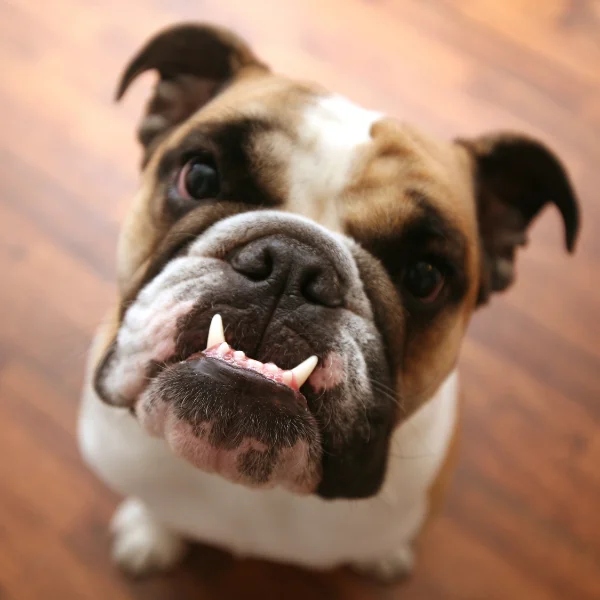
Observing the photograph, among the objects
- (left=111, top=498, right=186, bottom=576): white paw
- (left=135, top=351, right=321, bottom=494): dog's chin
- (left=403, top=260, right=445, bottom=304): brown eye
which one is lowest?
(left=111, top=498, right=186, bottom=576): white paw

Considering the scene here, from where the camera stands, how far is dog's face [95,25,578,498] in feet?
3.77

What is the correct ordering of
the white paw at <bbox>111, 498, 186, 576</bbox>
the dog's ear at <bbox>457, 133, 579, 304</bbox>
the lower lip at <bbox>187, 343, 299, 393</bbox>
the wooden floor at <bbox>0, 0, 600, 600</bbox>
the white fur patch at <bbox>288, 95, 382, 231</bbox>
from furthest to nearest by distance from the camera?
the wooden floor at <bbox>0, 0, 600, 600</bbox> → the white paw at <bbox>111, 498, 186, 576</bbox> → the dog's ear at <bbox>457, 133, 579, 304</bbox> → the white fur patch at <bbox>288, 95, 382, 231</bbox> → the lower lip at <bbox>187, 343, 299, 393</bbox>

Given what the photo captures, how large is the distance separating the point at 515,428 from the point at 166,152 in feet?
5.63

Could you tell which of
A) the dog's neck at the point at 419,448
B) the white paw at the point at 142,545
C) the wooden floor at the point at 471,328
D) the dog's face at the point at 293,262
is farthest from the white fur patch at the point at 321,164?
the wooden floor at the point at 471,328

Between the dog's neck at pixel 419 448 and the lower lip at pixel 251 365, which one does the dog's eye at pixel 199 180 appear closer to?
the lower lip at pixel 251 365

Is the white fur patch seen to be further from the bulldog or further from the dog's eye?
the dog's eye

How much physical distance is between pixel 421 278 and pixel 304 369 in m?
0.38

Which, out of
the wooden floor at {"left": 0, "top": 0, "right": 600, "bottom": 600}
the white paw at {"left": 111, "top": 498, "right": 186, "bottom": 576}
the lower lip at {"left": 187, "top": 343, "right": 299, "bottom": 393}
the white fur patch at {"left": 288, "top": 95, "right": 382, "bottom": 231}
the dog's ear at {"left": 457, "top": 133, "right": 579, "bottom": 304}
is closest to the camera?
the lower lip at {"left": 187, "top": 343, "right": 299, "bottom": 393}

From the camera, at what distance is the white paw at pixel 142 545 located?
2.19 meters

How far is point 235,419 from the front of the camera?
113 centimetres

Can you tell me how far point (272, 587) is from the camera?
228cm

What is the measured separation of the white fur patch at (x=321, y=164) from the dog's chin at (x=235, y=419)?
1.31 feet

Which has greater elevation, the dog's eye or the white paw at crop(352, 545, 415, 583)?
the dog's eye

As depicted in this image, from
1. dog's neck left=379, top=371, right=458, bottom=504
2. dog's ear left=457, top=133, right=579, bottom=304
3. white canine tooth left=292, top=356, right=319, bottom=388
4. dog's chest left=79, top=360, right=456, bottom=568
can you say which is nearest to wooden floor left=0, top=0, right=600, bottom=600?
dog's chest left=79, top=360, right=456, bottom=568
